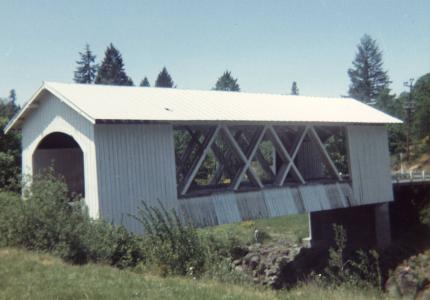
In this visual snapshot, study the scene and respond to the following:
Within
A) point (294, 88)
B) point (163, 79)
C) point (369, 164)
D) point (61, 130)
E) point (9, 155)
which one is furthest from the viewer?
point (294, 88)

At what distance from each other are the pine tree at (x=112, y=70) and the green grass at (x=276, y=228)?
3661cm

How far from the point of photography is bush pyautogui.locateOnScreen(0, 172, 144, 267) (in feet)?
36.8

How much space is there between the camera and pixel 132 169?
15359mm

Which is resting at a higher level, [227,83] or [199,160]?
[227,83]

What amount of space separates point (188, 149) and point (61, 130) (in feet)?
16.7

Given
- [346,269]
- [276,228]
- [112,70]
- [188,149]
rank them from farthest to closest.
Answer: [112,70] < [276,228] < [188,149] < [346,269]

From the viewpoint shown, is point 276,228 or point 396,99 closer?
point 276,228

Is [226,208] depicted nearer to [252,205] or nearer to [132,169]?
[252,205]

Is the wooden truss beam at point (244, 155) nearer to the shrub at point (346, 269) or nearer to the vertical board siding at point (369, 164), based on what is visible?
the shrub at point (346, 269)

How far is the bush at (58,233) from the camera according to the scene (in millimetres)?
11227

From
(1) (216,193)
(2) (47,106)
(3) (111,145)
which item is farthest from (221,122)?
(2) (47,106)

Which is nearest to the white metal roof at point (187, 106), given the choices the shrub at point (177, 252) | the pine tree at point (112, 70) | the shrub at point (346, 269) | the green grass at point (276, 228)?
the shrub at point (177, 252)

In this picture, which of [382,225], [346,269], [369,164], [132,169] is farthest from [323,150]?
[132,169]

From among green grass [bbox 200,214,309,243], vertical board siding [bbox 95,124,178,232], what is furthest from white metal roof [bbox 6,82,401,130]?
green grass [bbox 200,214,309,243]
